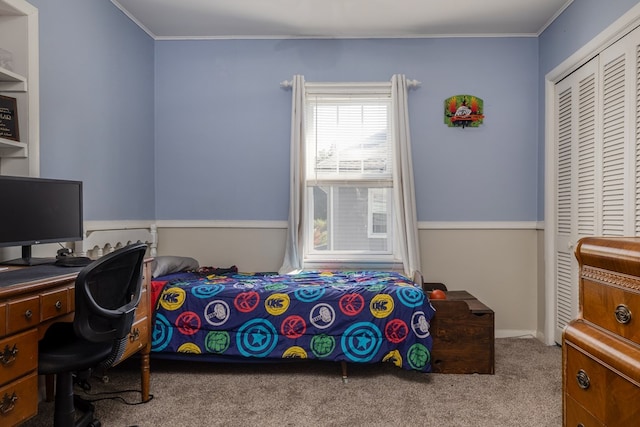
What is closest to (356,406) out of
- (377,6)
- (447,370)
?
(447,370)

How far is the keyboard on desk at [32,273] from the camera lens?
164 centimetres

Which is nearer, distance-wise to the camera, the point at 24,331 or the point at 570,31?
the point at 24,331

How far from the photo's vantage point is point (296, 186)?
3605 millimetres

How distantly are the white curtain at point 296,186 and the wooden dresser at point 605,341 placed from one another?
2.34 meters

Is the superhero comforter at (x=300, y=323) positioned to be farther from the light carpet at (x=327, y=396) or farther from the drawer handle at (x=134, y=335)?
the drawer handle at (x=134, y=335)

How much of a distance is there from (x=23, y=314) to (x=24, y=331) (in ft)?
0.22

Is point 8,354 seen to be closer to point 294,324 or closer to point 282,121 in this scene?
point 294,324

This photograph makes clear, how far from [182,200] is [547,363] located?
10.1 feet

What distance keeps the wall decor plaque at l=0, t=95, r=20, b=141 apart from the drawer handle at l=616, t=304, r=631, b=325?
273 cm

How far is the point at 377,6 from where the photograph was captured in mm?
3209

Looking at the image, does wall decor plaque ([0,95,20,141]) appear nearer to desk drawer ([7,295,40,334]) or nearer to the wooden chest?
desk drawer ([7,295,40,334])

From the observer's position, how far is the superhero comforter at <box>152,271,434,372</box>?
8.74 feet

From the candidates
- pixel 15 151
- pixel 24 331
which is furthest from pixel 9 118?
pixel 24 331

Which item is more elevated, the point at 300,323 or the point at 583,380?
the point at 583,380
